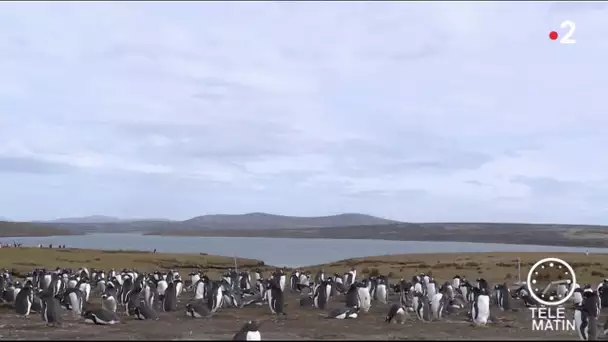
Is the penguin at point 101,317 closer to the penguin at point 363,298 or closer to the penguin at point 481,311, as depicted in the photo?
the penguin at point 363,298

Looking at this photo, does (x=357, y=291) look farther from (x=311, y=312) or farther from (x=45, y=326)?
(x=45, y=326)

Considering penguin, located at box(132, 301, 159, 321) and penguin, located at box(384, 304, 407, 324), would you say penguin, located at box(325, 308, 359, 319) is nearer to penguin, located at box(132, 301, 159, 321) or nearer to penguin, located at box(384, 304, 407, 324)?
penguin, located at box(384, 304, 407, 324)

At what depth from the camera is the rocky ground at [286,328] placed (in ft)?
46.7

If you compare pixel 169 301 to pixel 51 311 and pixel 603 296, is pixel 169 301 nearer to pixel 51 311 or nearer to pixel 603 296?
pixel 51 311

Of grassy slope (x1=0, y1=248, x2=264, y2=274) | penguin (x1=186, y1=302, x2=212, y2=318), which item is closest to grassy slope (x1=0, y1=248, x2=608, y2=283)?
grassy slope (x1=0, y1=248, x2=264, y2=274)

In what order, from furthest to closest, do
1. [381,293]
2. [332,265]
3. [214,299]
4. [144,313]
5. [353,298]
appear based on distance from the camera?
[332,265], [381,293], [353,298], [214,299], [144,313]

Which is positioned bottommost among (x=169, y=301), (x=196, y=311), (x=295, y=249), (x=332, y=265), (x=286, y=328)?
(x=286, y=328)

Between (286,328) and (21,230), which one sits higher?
(21,230)

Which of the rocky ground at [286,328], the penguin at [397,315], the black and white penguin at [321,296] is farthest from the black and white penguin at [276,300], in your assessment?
the penguin at [397,315]

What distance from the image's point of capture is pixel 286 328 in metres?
16.4

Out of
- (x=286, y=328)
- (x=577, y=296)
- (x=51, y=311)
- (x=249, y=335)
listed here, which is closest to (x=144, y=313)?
(x=51, y=311)

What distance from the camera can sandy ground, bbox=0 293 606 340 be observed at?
561 inches

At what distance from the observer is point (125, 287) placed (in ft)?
71.5

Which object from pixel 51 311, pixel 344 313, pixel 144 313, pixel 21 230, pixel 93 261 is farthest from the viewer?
pixel 21 230
